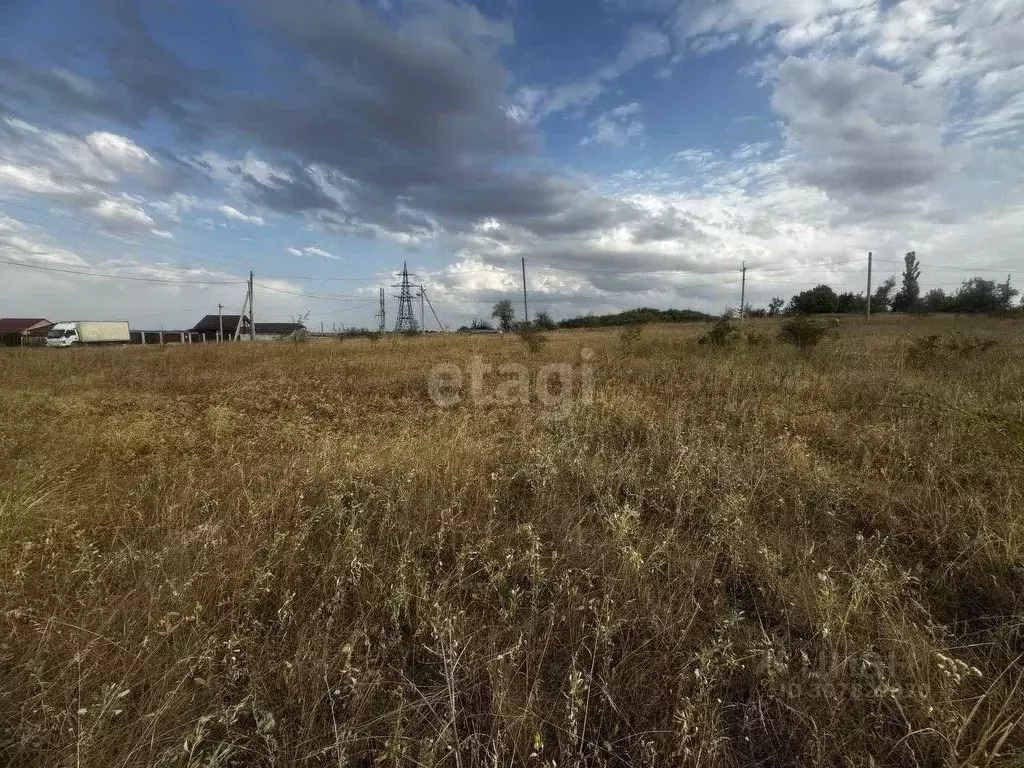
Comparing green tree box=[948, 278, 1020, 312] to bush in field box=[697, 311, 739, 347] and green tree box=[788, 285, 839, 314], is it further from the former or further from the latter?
bush in field box=[697, 311, 739, 347]

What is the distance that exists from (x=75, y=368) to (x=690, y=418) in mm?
15174

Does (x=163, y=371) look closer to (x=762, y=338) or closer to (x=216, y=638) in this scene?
(x=216, y=638)

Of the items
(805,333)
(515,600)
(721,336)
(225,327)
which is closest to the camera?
(515,600)

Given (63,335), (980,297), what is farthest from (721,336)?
(63,335)

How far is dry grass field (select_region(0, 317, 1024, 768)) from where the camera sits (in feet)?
4.65

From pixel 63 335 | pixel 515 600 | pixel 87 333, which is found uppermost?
pixel 87 333

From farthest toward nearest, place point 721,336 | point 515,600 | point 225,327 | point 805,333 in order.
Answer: point 225,327 → point 721,336 → point 805,333 → point 515,600

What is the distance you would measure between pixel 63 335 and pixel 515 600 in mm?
52473

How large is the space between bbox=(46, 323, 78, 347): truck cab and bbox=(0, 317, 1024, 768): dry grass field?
45226 mm

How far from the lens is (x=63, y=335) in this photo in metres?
37.6

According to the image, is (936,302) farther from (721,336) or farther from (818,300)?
(721,336)

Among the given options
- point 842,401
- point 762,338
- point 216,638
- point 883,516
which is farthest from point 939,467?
point 762,338

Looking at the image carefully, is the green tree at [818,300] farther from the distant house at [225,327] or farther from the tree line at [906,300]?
the distant house at [225,327]

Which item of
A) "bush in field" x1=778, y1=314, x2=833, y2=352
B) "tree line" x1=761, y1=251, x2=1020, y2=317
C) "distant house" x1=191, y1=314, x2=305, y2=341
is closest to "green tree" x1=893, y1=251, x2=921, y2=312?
"tree line" x1=761, y1=251, x2=1020, y2=317
